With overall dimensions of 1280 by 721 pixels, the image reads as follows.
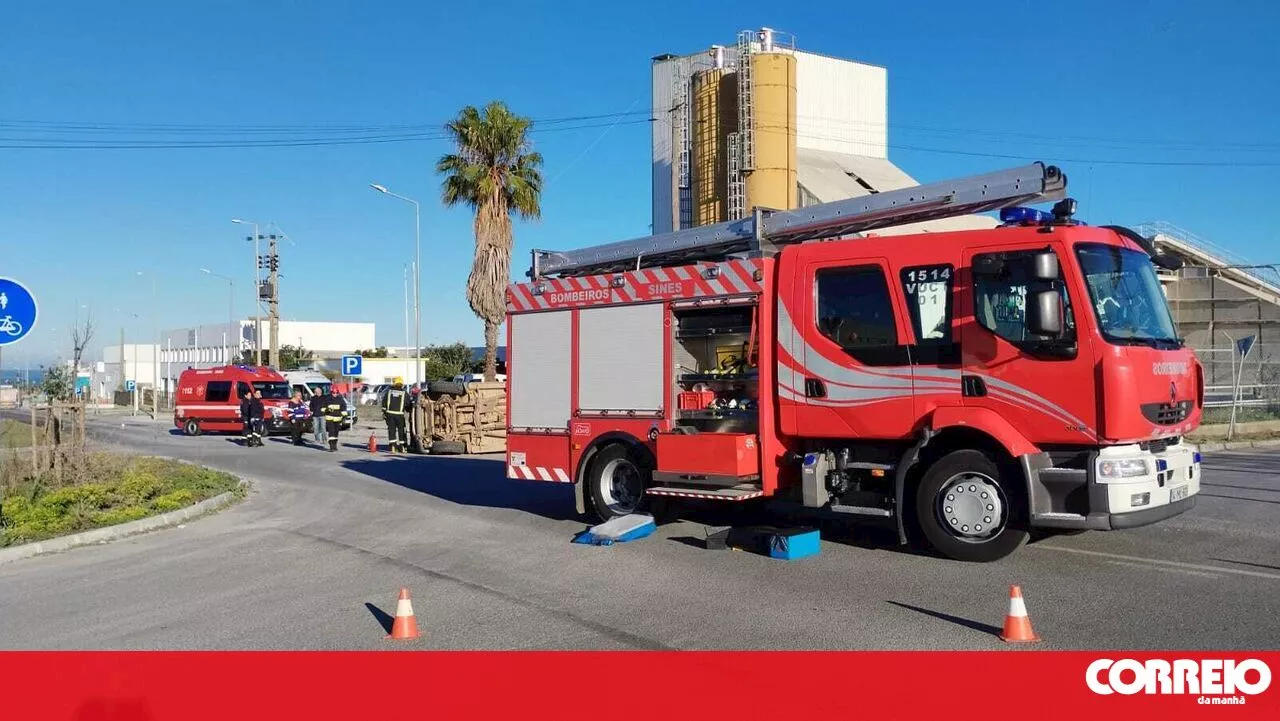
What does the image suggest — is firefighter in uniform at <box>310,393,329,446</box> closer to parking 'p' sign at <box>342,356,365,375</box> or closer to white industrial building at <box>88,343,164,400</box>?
parking 'p' sign at <box>342,356,365,375</box>

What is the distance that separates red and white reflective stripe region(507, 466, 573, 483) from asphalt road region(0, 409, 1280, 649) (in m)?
0.53

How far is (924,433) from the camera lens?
353 inches

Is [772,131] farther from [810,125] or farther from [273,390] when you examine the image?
[273,390]

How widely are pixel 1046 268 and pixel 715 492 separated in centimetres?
383

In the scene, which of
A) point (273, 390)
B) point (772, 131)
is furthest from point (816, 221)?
point (772, 131)

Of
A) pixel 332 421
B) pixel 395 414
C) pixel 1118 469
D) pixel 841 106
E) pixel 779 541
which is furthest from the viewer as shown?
pixel 841 106

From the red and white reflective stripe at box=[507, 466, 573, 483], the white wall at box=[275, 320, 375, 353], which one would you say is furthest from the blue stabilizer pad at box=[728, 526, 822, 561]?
the white wall at box=[275, 320, 375, 353]

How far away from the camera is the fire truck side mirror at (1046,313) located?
8.17 m

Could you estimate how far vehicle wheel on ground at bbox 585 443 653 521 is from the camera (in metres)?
11.4

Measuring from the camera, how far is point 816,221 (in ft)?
33.7

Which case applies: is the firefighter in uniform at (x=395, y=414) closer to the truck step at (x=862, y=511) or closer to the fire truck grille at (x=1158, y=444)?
the truck step at (x=862, y=511)

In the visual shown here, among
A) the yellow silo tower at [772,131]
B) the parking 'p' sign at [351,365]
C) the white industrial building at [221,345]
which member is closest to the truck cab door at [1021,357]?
the parking 'p' sign at [351,365]

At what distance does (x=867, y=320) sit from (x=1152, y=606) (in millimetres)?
3471

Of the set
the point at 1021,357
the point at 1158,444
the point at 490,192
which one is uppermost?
the point at 490,192
